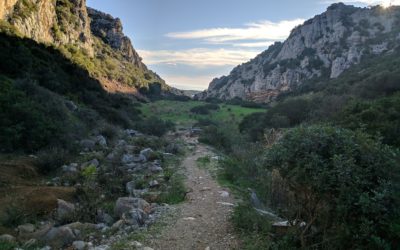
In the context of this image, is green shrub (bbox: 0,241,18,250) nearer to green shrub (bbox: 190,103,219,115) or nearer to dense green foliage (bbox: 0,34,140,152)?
dense green foliage (bbox: 0,34,140,152)

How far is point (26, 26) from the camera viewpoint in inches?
1339

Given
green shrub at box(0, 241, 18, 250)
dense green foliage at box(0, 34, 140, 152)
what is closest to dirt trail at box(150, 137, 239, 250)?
green shrub at box(0, 241, 18, 250)

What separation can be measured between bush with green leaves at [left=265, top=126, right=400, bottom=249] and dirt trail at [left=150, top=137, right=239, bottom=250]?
6.16ft

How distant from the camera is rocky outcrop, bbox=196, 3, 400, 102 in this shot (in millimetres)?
80350

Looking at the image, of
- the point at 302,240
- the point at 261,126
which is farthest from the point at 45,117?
the point at 261,126

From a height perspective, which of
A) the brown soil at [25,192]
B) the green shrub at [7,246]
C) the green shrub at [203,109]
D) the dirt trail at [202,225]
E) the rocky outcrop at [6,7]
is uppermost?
the rocky outcrop at [6,7]

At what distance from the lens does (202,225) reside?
8438 mm

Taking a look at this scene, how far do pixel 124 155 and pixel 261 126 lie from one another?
17.0 metres

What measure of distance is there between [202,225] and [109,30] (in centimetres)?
9432

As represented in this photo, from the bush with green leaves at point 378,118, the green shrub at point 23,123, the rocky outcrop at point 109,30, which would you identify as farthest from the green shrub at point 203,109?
the rocky outcrop at point 109,30

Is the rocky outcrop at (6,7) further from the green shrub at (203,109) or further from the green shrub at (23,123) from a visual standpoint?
the green shrub at (203,109)

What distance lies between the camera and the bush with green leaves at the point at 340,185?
5.41 metres

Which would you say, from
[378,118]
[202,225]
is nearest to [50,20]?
[378,118]

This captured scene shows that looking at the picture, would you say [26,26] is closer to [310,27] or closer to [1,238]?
[1,238]
